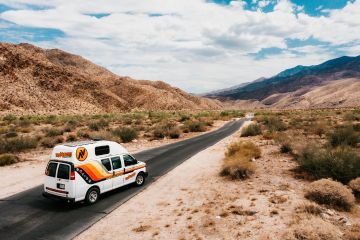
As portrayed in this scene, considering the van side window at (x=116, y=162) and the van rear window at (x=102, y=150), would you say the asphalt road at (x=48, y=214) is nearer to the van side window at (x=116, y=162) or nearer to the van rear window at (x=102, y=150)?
the van side window at (x=116, y=162)

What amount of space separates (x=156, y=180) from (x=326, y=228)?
8337 millimetres

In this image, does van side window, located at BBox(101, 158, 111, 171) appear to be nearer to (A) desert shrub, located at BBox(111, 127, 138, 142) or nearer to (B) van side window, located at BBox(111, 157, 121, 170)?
(B) van side window, located at BBox(111, 157, 121, 170)

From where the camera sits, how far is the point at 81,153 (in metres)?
10.8

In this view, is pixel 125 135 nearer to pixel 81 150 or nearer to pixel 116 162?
pixel 116 162

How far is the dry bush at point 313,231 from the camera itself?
743 centimetres

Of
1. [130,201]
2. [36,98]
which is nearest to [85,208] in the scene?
[130,201]

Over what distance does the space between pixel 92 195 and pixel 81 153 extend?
1.64m

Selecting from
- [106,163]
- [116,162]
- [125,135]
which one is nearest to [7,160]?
[116,162]

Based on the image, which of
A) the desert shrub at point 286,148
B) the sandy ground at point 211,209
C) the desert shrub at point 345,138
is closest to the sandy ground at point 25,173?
the sandy ground at point 211,209

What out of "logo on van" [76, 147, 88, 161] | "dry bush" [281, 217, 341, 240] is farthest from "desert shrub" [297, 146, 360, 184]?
"logo on van" [76, 147, 88, 161]

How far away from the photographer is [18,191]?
12.9 metres

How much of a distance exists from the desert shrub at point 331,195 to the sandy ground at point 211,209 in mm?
392

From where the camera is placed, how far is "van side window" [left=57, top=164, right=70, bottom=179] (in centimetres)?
1041

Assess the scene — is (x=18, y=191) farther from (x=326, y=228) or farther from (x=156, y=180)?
(x=326, y=228)
